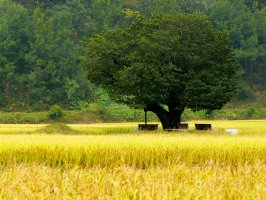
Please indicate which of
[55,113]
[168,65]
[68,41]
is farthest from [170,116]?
[68,41]

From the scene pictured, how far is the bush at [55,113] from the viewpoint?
246 ft

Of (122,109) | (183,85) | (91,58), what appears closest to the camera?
(183,85)

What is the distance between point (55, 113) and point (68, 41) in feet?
64.1

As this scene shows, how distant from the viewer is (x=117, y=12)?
10219 cm

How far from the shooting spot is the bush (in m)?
75.0

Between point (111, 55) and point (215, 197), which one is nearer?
point (215, 197)

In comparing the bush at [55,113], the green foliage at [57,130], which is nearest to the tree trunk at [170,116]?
the green foliage at [57,130]

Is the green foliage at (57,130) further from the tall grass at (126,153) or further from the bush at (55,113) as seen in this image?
the bush at (55,113)

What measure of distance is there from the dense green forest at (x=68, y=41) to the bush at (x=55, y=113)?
9.34 metres

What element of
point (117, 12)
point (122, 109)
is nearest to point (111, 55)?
point (122, 109)

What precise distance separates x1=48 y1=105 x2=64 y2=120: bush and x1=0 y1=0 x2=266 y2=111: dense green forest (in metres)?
9.34

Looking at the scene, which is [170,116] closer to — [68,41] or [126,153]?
[126,153]

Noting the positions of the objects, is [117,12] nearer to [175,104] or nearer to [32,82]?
[32,82]

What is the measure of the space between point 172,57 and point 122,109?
3884 centimetres
